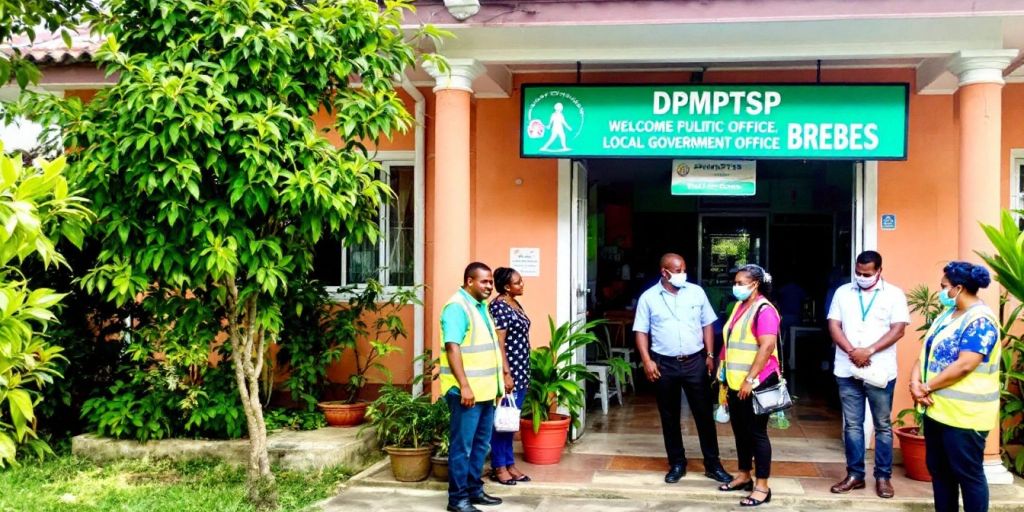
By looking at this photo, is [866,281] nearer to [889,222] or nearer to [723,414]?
[723,414]

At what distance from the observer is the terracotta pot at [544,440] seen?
6.62 meters

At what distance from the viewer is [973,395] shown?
4652 millimetres

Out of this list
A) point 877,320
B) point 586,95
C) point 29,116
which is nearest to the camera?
point 29,116

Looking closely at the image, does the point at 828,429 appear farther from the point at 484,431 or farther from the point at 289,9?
the point at 289,9

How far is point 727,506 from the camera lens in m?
5.75

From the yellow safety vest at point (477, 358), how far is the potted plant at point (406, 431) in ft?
2.95

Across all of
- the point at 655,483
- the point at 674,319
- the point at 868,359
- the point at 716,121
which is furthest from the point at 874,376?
the point at 716,121

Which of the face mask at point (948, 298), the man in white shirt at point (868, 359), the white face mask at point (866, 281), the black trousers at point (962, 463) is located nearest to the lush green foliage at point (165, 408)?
the man in white shirt at point (868, 359)

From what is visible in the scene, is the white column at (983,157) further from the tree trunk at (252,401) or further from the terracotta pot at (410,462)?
the tree trunk at (252,401)

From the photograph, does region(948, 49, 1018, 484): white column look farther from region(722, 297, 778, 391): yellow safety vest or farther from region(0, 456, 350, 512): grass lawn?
region(0, 456, 350, 512): grass lawn

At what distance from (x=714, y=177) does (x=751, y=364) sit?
2.19m

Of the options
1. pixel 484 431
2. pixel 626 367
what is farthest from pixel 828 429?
pixel 484 431

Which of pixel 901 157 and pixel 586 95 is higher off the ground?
pixel 586 95

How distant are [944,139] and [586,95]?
3.29m
